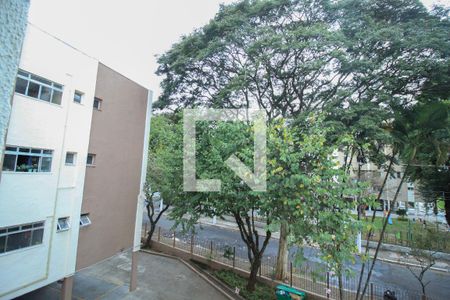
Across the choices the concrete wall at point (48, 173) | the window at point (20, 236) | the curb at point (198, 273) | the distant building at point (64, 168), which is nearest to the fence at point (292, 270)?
the curb at point (198, 273)

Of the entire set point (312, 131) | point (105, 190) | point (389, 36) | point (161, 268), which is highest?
point (389, 36)

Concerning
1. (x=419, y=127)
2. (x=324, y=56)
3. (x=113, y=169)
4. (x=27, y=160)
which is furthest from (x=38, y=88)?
(x=419, y=127)

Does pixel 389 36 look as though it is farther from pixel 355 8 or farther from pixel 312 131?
pixel 312 131

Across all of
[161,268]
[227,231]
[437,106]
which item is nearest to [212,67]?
[437,106]

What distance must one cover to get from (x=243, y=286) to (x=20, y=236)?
8.64m

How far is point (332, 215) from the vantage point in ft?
20.1

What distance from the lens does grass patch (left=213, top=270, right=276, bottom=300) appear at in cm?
1079

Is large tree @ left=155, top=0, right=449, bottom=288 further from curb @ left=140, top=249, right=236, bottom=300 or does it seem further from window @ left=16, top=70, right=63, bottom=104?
window @ left=16, top=70, right=63, bottom=104

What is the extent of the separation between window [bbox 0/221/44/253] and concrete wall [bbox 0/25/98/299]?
14cm

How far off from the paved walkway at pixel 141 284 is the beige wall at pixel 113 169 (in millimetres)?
1864

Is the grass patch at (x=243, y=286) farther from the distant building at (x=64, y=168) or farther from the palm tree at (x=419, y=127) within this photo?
the palm tree at (x=419, y=127)

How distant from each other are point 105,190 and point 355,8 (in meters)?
13.0

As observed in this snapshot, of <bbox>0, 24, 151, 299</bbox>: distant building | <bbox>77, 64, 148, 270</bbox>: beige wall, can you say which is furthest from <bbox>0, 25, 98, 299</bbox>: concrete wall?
<bbox>77, 64, 148, 270</bbox>: beige wall

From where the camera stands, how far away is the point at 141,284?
11891 mm
